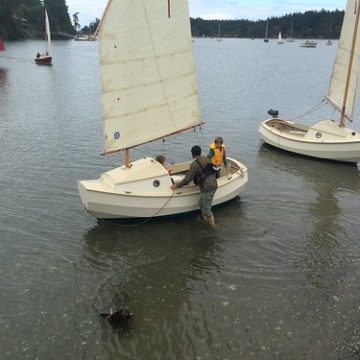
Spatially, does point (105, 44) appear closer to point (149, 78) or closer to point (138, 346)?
point (149, 78)

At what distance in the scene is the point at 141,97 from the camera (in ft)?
49.5

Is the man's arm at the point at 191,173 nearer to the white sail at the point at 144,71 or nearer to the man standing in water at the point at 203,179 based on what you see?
the man standing in water at the point at 203,179

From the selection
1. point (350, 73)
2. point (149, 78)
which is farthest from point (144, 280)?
point (350, 73)

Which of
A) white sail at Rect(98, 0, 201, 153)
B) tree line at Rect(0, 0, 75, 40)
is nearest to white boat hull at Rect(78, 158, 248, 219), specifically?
white sail at Rect(98, 0, 201, 153)

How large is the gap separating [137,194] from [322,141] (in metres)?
13.0

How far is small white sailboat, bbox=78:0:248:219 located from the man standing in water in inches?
20.8

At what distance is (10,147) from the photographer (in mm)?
23828

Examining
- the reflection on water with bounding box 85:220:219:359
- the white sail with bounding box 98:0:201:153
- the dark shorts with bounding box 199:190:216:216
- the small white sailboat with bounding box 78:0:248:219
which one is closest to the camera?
the reflection on water with bounding box 85:220:219:359

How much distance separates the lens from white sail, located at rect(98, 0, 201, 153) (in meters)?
13.9

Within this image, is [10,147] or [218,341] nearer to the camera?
[218,341]

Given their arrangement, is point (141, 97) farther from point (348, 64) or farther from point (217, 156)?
point (348, 64)

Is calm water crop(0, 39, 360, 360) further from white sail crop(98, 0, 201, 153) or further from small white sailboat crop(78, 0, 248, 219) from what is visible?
white sail crop(98, 0, 201, 153)

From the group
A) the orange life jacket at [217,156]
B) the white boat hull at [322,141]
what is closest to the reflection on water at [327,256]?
the white boat hull at [322,141]

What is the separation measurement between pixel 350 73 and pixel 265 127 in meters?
5.57
